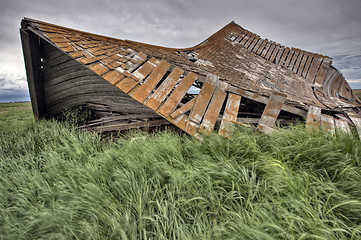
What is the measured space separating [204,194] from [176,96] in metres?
2.05

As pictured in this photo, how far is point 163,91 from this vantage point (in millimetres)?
3273

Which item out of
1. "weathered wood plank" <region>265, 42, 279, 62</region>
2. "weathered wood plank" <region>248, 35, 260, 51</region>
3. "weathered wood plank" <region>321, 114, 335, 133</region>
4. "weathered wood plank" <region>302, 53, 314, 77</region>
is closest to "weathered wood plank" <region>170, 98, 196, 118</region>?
"weathered wood plank" <region>321, 114, 335, 133</region>

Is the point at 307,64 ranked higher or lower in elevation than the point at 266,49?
lower

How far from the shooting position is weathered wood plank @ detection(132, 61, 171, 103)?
10.4 feet

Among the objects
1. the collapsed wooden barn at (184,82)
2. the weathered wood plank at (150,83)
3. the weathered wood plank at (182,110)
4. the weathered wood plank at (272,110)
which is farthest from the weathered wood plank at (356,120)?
the weathered wood plank at (150,83)

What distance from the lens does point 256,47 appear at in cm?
859

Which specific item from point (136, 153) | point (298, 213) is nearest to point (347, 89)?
point (298, 213)

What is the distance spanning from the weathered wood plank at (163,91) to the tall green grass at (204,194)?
33.3 inches

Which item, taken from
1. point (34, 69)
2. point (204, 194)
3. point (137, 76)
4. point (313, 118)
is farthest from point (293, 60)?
point (34, 69)

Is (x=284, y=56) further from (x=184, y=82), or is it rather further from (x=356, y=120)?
(x=184, y=82)

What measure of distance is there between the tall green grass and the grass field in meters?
Result: 0.01

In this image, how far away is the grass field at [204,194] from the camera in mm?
1312

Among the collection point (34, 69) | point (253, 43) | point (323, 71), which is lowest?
point (34, 69)

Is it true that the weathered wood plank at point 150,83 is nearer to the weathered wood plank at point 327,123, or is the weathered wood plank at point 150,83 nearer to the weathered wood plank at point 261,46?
the weathered wood plank at point 327,123
